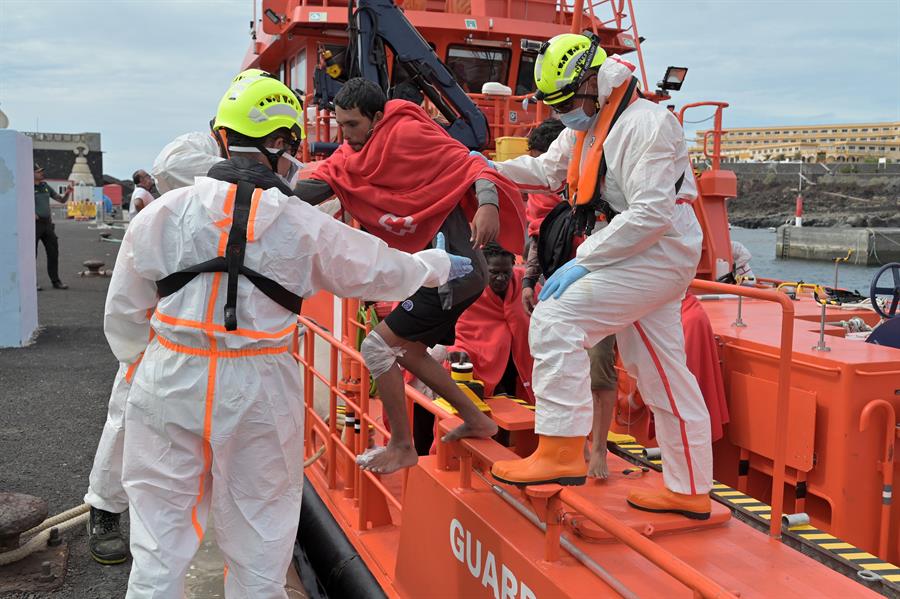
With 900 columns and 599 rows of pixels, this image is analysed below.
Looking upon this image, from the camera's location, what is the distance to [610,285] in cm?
263

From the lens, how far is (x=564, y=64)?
9.11 ft

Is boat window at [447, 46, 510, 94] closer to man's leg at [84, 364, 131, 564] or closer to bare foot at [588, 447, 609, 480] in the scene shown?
man's leg at [84, 364, 131, 564]

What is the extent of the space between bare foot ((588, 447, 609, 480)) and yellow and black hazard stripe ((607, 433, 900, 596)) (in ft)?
1.90

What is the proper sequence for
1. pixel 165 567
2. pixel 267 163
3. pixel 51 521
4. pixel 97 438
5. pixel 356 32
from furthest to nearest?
pixel 356 32 < pixel 97 438 < pixel 51 521 < pixel 267 163 < pixel 165 567

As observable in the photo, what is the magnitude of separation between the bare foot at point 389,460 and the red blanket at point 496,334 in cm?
126

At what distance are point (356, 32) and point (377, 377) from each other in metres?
4.91

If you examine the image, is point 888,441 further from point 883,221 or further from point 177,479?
point 883,221

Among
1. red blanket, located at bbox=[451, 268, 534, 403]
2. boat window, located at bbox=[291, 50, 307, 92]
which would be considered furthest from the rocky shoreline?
red blanket, located at bbox=[451, 268, 534, 403]

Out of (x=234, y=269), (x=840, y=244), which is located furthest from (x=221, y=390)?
(x=840, y=244)

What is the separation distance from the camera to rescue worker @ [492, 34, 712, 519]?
261cm

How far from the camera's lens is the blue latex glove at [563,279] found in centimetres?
270

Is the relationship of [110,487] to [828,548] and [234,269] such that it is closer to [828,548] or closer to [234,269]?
[234,269]

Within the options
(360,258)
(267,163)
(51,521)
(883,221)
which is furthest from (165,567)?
(883,221)

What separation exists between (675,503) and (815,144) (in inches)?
3156
